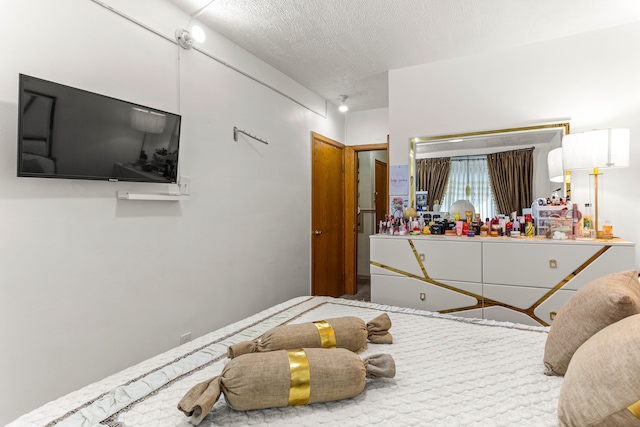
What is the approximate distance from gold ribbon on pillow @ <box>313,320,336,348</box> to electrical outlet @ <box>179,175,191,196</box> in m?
1.55

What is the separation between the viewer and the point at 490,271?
104 inches

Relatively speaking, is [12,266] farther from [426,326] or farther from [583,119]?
[583,119]

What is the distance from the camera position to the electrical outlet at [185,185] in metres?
2.40

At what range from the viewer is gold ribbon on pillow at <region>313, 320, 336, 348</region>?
129 cm

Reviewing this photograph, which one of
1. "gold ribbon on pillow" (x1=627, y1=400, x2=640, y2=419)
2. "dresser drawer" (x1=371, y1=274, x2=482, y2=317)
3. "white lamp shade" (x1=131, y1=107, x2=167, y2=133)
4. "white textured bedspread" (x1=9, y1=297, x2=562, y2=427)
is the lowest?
"dresser drawer" (x1=371, y1=274, x2=482, y2=317)

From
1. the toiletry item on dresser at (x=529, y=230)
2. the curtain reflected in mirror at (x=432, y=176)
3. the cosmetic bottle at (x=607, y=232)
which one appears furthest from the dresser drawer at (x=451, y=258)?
the cosmetic bottle at (x=607, y=232)

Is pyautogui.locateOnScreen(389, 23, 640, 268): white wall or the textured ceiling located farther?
pyautogui.locateOnScreen(389, 23, 640, 268): white wall

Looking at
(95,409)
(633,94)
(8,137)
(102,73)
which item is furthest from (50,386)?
(633,94)

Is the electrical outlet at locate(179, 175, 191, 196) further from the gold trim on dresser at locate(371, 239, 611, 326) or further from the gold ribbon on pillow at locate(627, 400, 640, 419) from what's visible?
the gold ribbon on pillow at locate(627, 400, 640, 419)

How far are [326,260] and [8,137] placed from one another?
11.0 ft

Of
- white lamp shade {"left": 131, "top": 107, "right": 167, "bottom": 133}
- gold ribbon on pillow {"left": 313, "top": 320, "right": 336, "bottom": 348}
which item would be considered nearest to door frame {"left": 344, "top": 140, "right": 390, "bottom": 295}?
white lamp shade {"left": 131, "top": 107, "right": 167, "bottom": 133}

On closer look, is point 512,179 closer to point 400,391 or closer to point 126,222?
point 400,391

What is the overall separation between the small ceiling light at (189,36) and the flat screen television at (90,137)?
588mm

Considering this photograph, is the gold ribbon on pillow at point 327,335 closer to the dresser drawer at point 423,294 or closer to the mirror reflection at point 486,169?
the dresser drawer at point 423,294
